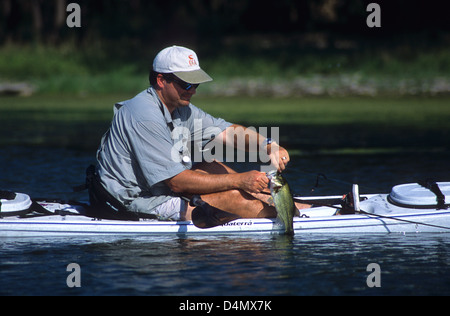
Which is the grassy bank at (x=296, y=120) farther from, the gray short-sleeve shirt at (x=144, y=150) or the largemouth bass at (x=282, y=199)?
the gray short-sleeve shirt at (x=144, y=150)

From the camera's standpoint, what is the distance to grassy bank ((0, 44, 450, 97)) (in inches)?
1114

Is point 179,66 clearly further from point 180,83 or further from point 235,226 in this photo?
point 235,226

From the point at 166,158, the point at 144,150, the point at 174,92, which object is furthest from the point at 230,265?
the point at 174,92

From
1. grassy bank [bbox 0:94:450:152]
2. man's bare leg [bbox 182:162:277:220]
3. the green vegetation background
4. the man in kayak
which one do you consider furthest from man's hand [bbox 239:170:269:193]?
grassy bank [bbox 0:94:450:152]

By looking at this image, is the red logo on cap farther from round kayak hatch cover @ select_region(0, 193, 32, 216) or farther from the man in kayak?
round kayak hatch cover @ select_region(0, 193, 32, 216)

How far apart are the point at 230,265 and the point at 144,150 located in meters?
1.16

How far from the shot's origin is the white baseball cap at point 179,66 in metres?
7.03

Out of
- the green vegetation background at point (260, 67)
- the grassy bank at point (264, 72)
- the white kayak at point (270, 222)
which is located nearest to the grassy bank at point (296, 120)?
the green vegetation background at point (260, 67)

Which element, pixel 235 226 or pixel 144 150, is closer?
pixel 144 150

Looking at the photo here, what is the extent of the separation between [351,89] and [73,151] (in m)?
14.8

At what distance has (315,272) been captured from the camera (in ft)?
22.2

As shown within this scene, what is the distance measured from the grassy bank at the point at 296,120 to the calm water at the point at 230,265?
7603 mm

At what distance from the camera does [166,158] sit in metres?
7.04

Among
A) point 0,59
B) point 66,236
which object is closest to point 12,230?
point 66,236
